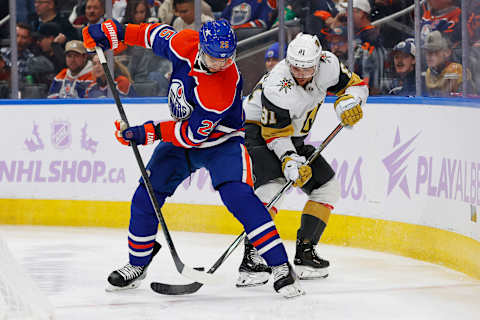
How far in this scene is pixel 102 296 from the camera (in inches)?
156

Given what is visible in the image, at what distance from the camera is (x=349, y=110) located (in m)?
4.18

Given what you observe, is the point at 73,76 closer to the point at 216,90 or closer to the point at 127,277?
the point at 127,277

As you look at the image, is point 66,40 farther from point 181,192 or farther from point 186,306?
point 186,306

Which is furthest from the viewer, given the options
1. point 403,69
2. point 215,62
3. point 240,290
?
point 403,69

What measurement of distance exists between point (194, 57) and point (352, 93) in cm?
85

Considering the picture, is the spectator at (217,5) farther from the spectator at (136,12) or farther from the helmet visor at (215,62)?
the helmet visor at (215,62)

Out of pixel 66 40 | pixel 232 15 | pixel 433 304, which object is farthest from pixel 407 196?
pixel 66 40

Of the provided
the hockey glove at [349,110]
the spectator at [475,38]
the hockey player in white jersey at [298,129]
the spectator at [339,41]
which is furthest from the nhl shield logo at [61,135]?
the spectator at [475,38]

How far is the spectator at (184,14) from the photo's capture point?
21.4 feet

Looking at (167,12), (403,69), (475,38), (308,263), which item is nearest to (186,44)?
(308,263)

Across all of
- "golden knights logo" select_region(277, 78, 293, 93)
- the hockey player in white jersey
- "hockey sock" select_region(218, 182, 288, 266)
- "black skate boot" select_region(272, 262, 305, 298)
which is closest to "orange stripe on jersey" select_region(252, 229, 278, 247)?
"hockey sock" select_region(218, 182, 288, 266)

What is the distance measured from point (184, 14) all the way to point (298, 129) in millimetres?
2457

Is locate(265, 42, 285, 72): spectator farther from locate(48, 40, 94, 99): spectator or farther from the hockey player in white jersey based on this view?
the hockey player in white jersey

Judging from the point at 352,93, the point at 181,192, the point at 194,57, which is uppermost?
the point at 194,57
